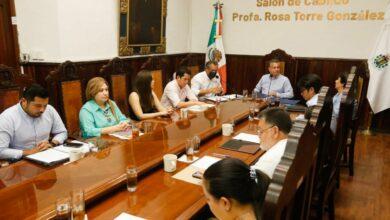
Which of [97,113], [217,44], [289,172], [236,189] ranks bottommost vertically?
[97,113]

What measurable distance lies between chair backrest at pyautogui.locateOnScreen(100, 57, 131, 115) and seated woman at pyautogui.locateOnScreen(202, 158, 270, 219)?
2.99m

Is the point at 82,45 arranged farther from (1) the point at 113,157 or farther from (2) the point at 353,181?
(2) the point at 353,181

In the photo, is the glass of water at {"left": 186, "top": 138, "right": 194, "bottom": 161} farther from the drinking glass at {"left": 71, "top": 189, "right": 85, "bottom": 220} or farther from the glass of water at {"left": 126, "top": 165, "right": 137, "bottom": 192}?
the drinking glass at {"left": 71, "top": 189, "right": 85, "bottom": 220}

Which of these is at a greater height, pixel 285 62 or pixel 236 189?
pixel 285 62

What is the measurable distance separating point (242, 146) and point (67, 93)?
1.95 meters

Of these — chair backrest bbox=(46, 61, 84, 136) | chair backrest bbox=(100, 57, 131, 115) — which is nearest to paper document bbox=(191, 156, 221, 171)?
chair backrest bbox=(46, 61, 84, 136)

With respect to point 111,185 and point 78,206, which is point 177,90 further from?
point 78,206

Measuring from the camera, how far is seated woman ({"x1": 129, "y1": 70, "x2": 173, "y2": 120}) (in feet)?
11.3

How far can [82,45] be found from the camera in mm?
4305

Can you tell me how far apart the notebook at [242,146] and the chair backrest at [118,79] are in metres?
1.98

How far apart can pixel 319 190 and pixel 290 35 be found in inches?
154

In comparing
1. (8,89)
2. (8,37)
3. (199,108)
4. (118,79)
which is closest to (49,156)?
(8,89)

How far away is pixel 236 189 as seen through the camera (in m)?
1.08

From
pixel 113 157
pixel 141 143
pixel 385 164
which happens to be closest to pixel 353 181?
pixel 385 164
